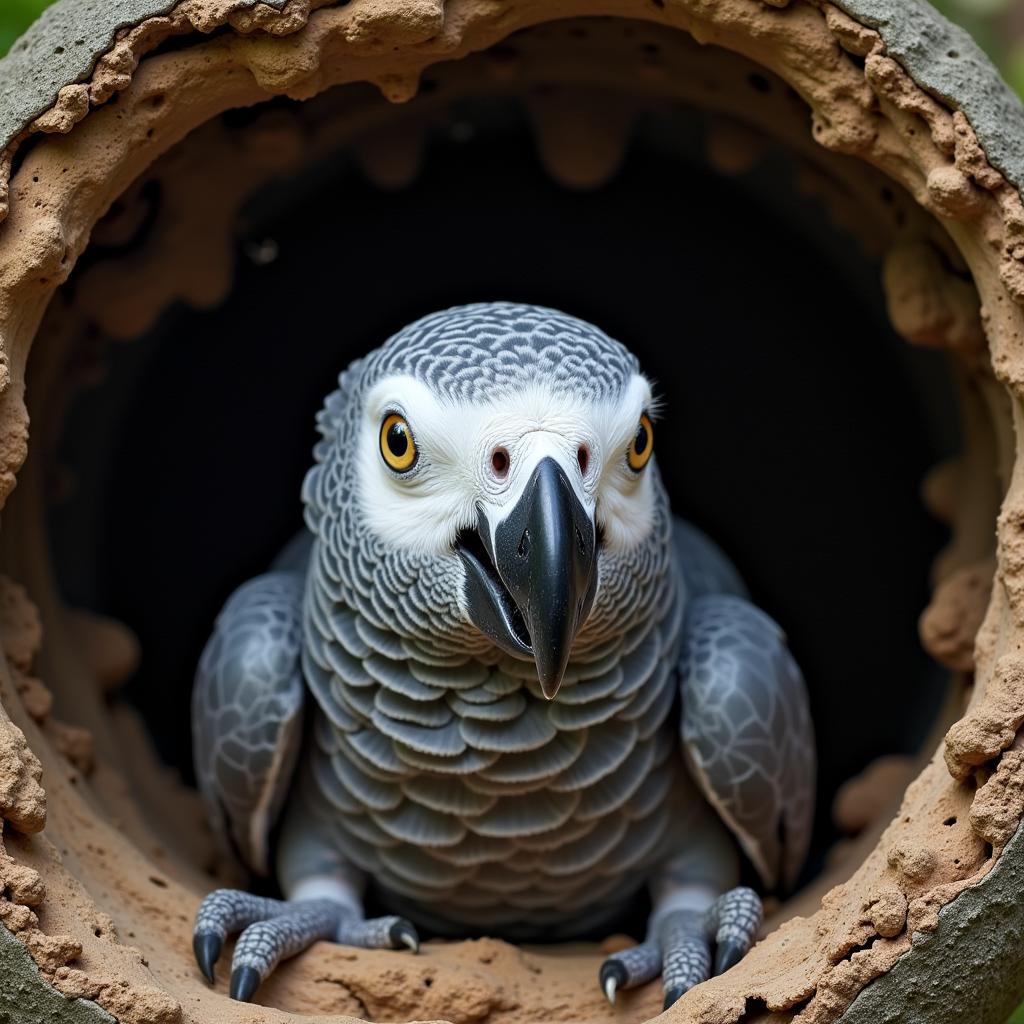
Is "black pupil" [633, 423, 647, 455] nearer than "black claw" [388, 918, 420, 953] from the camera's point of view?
Yes

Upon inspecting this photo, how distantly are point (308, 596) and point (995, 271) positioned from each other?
147cm

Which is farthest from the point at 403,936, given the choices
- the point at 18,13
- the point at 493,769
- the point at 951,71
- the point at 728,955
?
the point at 18,13

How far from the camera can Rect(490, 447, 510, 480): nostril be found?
7.25 ft

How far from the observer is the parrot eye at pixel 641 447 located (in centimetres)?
241

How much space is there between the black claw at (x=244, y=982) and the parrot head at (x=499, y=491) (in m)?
0.64

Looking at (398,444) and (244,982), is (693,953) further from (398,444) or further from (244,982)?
(398,444)

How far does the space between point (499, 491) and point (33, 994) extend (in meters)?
1.01

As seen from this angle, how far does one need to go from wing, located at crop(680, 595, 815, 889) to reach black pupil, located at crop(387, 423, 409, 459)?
80cm

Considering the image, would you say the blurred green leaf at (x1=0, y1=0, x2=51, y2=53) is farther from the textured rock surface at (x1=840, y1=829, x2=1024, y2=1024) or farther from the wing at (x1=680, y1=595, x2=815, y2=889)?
the textured rock surface at (x1=840, y1=829, x2=1024, y2=1024)

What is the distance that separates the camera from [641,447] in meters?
2.44

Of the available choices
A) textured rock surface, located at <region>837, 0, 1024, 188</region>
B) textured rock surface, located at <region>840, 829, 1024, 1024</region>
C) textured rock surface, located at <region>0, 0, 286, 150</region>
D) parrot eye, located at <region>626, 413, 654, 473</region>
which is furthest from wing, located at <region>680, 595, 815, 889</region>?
textured rock surface, located at <region>0, 0, 286, 150</region>

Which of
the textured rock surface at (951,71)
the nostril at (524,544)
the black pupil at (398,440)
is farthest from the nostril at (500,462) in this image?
the textured rock surface at (951,71)

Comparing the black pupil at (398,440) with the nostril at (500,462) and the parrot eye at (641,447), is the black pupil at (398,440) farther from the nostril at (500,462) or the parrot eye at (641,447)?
the parrot eye at (641,447)

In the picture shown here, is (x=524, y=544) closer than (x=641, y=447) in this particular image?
Yes
